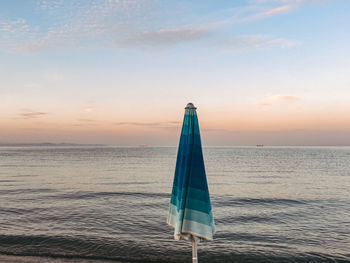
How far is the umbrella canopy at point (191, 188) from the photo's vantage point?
17.3ft

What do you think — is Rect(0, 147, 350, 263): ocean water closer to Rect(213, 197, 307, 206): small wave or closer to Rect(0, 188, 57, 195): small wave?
Rect(213, 197, 307, 206): small wave

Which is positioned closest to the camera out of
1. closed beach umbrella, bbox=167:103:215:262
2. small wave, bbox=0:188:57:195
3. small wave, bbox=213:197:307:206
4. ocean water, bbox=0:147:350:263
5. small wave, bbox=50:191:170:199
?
closed beach umbrella, bbox=167:103:215:262

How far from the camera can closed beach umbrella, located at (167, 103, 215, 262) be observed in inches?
207

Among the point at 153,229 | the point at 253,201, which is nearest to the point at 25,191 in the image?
the point at 153,229

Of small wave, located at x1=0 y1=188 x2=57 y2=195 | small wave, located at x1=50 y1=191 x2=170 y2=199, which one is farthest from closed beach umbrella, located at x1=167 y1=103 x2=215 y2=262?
small wave, located at x1=0 y1=188 x2=57 y2=195

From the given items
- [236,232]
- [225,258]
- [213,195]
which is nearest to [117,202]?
[213,195]

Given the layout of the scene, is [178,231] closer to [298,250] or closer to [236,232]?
[298,250]

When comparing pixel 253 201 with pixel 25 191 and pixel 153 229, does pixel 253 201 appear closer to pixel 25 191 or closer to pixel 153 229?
pixel 153 229

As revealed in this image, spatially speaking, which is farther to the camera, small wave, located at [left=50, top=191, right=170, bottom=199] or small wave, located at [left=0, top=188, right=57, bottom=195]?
small wave, located at [left=0, top=188, right=57, bottom=195]

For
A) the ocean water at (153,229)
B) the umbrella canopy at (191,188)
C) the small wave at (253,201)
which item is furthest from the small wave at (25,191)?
the umbrella canopy at (191,188)

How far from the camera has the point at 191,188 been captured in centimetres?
527

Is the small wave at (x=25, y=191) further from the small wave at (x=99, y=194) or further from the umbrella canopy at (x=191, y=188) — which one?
the umbrella canopy at (x=191, y=188)

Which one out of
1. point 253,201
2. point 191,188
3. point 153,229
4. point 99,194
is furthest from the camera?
point 99,194

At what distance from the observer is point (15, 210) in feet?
54.0
